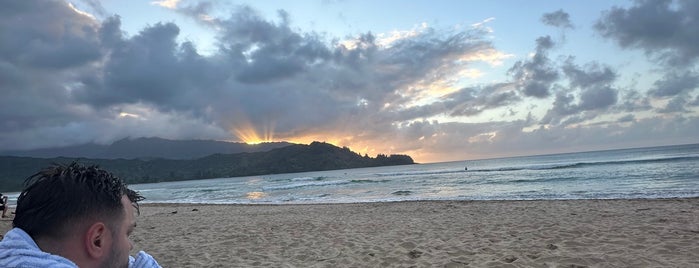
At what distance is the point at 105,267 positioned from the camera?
43.9 inches

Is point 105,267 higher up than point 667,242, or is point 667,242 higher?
point 105,267

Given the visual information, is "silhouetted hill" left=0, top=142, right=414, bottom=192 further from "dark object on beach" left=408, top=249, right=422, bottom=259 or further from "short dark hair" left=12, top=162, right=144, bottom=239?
"short dark hair" left=12, top=162, right=144, bottom=239

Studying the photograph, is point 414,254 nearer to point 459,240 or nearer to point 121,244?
point 459,240

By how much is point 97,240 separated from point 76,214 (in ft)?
0.31

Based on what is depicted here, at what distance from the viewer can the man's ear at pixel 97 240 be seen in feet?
3.53

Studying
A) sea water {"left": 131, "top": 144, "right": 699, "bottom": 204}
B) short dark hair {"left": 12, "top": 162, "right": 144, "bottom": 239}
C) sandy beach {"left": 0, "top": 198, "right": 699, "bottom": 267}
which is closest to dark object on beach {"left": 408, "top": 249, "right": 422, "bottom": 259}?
sandy beach {"left": 0, "top": 198, "right": 699, "bottom": 267}

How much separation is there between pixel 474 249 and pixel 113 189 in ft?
23.8

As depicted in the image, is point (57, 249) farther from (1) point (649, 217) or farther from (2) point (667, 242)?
(1) point (649, 217)

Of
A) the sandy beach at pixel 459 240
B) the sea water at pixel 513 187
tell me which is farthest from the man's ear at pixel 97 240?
the sea water at pixel 513 187

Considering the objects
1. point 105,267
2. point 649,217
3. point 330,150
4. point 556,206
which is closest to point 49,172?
point 105,267

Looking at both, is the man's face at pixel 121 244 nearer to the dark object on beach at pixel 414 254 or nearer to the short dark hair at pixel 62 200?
the short dark hair at pixel 62 200

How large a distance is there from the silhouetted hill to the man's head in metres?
168

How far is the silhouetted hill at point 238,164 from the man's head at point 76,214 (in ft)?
550

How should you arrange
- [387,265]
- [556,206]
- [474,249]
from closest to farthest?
[387,265], [474,249], [556,206]
